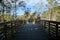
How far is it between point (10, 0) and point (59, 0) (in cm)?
1690

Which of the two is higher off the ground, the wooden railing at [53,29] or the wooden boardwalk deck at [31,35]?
the wooden railing at [53,29]

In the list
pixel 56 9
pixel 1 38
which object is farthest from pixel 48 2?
pixel 1 38

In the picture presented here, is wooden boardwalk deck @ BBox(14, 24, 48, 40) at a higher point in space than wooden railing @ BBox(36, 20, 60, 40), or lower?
lower

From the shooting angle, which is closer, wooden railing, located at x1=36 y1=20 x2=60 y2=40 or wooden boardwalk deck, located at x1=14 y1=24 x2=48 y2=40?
wooden railing, located at x1=36 y1=20 x2=60 y2=40

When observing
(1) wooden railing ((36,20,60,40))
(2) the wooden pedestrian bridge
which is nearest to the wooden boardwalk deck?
(2) the wooden pedestrian bridge

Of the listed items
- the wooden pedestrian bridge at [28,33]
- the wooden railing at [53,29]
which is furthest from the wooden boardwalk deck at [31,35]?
the wooden railing at [53,29]

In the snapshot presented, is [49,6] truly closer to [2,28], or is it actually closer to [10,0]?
[10,0]

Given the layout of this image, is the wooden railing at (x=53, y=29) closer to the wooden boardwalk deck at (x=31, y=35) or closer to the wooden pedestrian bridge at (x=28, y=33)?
the wooden pedestrian bridge at (x=28, y=33)

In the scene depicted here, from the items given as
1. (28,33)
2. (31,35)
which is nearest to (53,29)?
(31,35)

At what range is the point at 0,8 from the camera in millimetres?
20609

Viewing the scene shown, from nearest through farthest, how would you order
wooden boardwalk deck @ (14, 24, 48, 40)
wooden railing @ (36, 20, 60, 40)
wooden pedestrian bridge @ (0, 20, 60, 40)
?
wooden pedestrian bridge @ (0, 20, 60, 40) < wooden railing @ (36, 20, 60, 40) < wooden boardwalk deck @ (14, 24, 48, 40)

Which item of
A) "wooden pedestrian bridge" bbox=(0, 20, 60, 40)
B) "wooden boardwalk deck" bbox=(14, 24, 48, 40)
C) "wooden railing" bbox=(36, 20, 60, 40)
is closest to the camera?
"wooden pedestrian bridge" bbox=(0, 20, 60, 40)

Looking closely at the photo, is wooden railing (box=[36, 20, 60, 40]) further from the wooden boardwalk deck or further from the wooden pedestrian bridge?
the wooden boardwalk deck

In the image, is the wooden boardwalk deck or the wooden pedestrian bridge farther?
the wooden boardwalk deck
